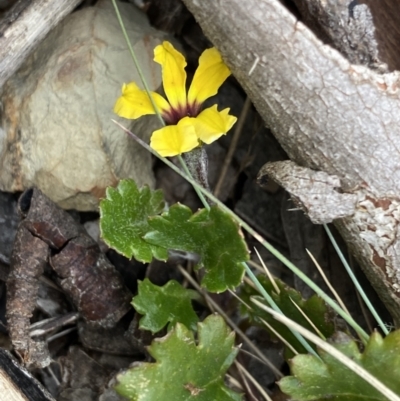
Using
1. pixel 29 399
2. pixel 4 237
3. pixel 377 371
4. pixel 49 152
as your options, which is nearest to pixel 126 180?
pixel 49 152

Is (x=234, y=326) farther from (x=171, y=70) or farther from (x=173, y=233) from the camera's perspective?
(x=171, y=70)

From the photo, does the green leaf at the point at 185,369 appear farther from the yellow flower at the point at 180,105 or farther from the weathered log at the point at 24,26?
the weathered log at the point at 24,26

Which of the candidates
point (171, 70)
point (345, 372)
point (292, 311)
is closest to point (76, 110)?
point (171, 70)

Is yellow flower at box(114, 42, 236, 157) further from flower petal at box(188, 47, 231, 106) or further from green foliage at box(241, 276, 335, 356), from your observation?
green foliage at box(241, 276, 335, 356)

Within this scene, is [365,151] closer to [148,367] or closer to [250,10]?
[250,10]

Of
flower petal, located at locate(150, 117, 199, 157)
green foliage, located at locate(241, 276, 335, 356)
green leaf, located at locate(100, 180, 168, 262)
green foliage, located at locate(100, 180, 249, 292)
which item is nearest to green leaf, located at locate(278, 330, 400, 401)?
green foliage, located at locate(241, 276, 335, 356)

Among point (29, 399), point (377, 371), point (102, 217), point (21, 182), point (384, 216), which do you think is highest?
point (21, 182)
